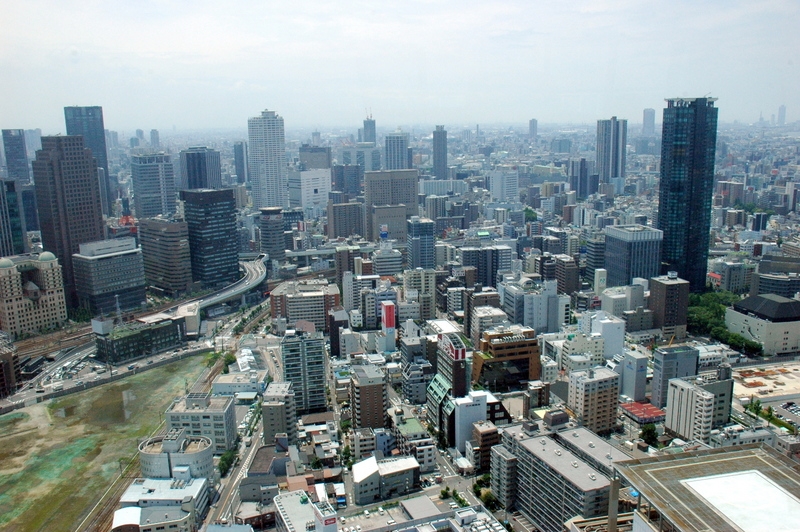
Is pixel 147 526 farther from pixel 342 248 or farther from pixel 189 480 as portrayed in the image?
pixel 342 248

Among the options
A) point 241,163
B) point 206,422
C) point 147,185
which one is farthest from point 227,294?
point 241,163

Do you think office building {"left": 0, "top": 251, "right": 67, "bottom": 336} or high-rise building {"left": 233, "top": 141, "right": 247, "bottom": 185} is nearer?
office building {"left": 0, "top": 251, "right": 67, "bottom": 336}

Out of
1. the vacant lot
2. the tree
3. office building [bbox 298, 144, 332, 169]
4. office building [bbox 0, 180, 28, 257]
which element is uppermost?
office building [bbox 298, 144, 332, 169]

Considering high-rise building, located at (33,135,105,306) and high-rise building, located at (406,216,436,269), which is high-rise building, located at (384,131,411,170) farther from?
high-rise building, located at (33,135,105,306)

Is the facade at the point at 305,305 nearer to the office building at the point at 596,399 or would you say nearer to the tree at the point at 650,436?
the office building at the point at 596,399

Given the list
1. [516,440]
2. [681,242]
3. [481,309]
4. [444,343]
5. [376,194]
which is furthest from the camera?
[376,194]

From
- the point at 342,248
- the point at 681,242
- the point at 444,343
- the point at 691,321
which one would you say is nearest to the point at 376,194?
the point at 342,248

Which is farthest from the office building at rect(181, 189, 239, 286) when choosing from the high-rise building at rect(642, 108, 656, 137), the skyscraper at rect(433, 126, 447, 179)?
the high-rise building at rect(642, 108, 656, 137)
